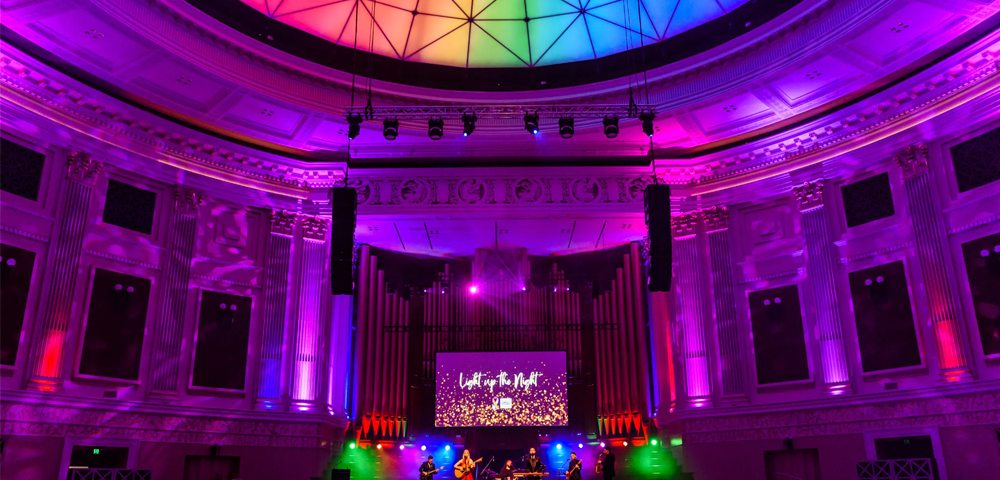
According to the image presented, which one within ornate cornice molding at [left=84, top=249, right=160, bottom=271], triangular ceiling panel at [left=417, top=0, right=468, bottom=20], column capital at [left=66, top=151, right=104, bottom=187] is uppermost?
triangular ceiling panel at [left=417, top=0, right=468, bottom=20]

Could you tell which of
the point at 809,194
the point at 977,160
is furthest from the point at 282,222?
the point at 977,160

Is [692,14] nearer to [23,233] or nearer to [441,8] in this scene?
[441,8]

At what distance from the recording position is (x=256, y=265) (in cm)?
1329

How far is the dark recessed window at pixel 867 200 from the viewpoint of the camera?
11.8m

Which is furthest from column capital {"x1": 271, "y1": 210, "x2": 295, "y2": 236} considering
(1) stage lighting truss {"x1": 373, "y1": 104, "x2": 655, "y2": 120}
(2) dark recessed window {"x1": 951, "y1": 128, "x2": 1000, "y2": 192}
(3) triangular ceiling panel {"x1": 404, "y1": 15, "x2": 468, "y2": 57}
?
(2) dark recessed window {"x1": 951, "y1": 128, "x2": 1000, "y2": 192}

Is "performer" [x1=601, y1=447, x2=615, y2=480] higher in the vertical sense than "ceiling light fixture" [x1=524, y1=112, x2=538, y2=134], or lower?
→ lower

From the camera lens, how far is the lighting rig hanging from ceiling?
10.9 m

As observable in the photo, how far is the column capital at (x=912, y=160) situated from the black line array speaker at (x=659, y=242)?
391cm

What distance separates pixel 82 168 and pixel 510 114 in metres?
7.27

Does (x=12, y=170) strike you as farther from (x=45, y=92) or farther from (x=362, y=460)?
(x=362, y=460)

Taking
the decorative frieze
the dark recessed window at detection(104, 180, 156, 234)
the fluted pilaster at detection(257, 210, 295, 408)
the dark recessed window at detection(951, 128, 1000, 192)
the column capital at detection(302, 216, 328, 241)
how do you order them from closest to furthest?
the dark recessed window at detection(951, 128, 1000, 192), the dark recessed window at detection(104, 180, 156, 234), the fluted pilaster at detection(257, 210, 295, 408), the column capital at detection(302, 216, 328, 241), the decorative frieze

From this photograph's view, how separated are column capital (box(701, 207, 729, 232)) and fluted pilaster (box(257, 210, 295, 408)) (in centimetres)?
812

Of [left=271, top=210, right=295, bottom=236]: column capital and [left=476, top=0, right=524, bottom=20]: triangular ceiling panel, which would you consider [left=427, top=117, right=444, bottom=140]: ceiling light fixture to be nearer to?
[left=476, top=0, right=524, bottom=20]: triangular ceiling panel

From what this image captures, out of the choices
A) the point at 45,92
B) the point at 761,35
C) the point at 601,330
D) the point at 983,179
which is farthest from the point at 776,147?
the point at 45,92
